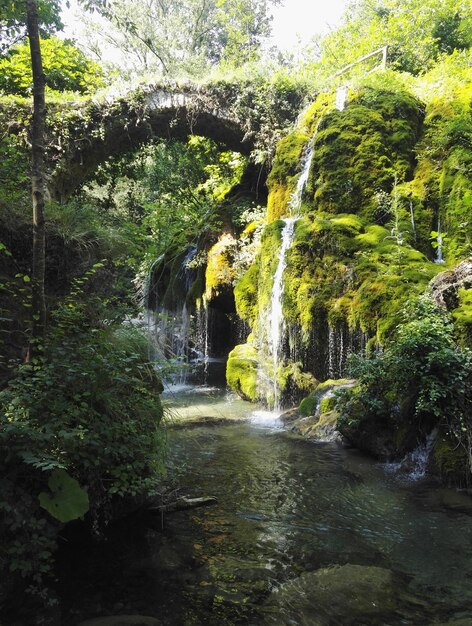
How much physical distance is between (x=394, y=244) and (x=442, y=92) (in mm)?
5910

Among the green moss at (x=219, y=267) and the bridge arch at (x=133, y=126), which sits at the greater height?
the bridge arch at (x=133, y=126)

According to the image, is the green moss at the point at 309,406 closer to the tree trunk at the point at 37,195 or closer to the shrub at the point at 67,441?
the shrub at the point at 67,441

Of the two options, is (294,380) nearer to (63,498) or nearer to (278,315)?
(278,315)

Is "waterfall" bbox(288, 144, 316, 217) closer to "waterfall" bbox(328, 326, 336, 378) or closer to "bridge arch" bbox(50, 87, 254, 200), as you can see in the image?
"bridge arch" bbox(50, 87, 254, 200)

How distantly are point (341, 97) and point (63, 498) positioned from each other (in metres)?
13.2

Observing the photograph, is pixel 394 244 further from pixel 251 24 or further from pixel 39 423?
pixel 251 24

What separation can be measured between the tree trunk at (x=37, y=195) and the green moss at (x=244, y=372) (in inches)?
288

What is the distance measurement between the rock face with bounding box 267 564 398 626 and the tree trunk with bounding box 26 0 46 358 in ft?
9.51

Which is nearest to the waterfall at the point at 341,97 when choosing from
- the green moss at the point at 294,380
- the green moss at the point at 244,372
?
the green moss at the point at 244,372

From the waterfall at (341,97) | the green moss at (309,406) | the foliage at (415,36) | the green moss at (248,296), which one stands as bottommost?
the green moss at (309,406)

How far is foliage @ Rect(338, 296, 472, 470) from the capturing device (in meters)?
5.50

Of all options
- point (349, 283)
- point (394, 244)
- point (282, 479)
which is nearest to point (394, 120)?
point (394, 244)

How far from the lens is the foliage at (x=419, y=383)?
5.50m

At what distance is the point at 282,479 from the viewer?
18.4 ft
